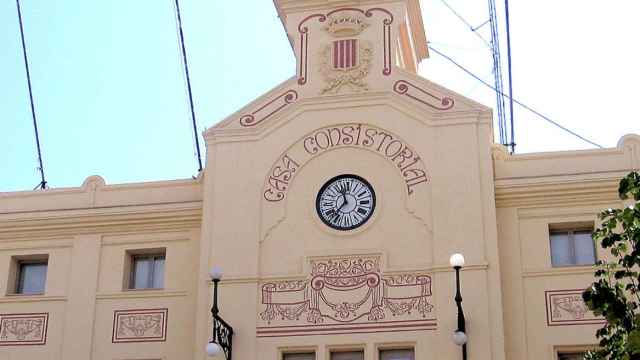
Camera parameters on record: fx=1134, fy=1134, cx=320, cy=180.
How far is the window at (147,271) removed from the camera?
A: 27.7 m

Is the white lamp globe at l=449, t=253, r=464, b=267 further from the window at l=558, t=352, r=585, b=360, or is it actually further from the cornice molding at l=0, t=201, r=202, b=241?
the cornice molding at l=0, t=201, r=202, b=241

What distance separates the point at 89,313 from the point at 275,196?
5332mm

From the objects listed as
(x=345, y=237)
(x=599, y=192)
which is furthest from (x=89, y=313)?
(x=599, y=192)

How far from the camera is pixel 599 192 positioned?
25656 millimetres

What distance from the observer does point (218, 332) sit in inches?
971

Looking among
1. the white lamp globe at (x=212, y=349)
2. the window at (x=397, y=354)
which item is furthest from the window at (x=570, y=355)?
the white lamp globe at (x=212, y=349)

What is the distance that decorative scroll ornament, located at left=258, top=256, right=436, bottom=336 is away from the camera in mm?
24984

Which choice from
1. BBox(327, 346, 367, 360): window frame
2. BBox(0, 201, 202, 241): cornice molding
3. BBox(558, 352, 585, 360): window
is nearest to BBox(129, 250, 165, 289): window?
BBox(0, 201, 202, 241): cornice molding

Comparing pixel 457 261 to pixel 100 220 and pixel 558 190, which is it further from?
pixel 100 220

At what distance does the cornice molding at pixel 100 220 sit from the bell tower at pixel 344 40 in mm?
4381

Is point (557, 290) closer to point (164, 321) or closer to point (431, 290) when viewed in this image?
point (431, 290)

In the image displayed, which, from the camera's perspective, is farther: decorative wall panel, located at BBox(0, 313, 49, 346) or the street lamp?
decorative wall panel, located at BBox(0, 313, 49, 346)

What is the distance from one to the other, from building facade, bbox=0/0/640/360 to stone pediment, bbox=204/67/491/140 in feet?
0.15

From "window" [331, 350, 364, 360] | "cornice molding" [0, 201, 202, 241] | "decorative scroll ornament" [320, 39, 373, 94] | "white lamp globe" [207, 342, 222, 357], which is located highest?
"decorative scroll ornament" [320, 39, 373, 94]
